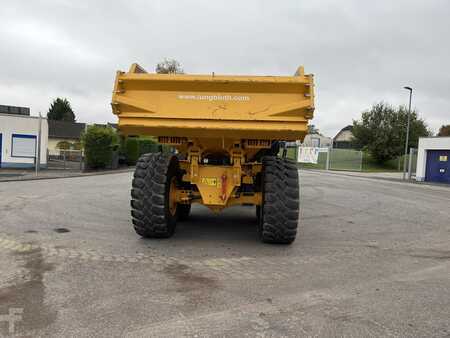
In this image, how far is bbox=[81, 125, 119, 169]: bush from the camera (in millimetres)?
24422

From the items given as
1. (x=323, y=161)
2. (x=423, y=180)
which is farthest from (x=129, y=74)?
(x=323, y=161)

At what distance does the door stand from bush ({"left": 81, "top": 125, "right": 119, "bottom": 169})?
67.7ft

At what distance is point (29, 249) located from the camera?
19.1 ft

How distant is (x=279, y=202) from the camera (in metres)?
5.99

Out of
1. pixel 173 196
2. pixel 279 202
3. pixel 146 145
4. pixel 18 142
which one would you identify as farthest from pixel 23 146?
pixel 279 202

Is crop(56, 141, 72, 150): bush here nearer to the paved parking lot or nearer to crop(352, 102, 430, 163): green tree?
crop(352, 102, 430, 163): green tree

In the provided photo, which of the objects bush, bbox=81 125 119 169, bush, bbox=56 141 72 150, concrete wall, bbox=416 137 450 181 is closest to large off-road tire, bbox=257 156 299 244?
bush, bbox=81 125 119 169

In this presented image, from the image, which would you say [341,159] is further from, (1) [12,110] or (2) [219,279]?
(2) [219,279]

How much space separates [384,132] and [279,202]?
42.6 meters

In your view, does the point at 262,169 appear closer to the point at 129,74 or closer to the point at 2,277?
the point at 129,74

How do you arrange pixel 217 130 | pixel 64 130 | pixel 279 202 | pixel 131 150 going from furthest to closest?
pixel 64 130 < pixel 131 150 < pixel 279 202 < pixel 217 130

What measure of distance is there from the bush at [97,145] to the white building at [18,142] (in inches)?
149

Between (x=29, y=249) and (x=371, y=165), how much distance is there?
1797 inches

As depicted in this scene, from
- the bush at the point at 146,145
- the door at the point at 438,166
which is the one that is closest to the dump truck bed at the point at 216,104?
the door at the point at 438,166
